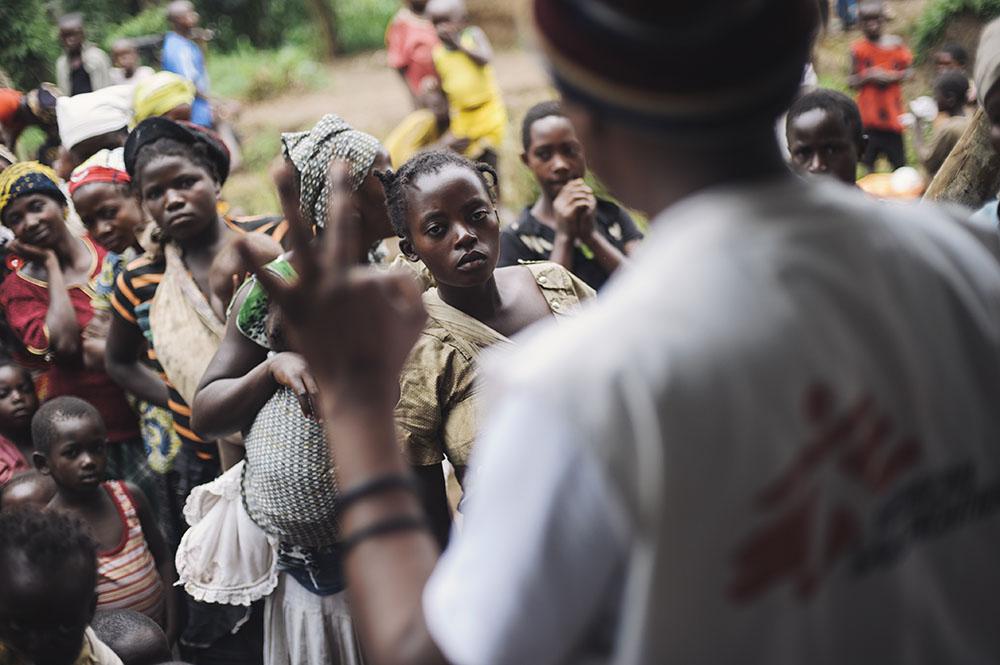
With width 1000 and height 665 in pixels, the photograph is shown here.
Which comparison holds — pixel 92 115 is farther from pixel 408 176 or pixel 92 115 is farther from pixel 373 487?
pixel 373 487

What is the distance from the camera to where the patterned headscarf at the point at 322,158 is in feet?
10.4

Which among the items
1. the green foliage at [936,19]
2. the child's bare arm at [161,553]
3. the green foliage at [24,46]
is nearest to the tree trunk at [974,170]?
the child's bare arm at [161,553]

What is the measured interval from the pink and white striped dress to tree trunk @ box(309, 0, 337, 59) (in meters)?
15.6

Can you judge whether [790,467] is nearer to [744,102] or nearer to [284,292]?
[744,102]

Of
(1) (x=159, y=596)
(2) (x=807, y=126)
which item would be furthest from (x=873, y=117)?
(1) (x=159, y=596)

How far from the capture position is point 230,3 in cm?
1886

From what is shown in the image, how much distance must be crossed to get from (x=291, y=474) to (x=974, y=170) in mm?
2421

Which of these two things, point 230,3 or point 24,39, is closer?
point 24,39

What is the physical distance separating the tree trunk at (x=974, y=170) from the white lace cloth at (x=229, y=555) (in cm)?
248

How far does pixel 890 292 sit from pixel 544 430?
1.45 feet

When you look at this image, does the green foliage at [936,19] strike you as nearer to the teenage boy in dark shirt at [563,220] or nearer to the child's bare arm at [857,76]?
the child's bare arm at [857,76]

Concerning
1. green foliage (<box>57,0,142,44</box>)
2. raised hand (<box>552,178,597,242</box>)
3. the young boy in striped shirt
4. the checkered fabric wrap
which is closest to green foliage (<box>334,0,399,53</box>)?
green foliage (<box>57,0,142,44</box>)

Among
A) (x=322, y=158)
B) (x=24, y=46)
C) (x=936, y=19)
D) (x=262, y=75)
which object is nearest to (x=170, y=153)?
(x=322, y=158)

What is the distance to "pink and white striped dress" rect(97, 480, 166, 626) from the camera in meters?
3.98
